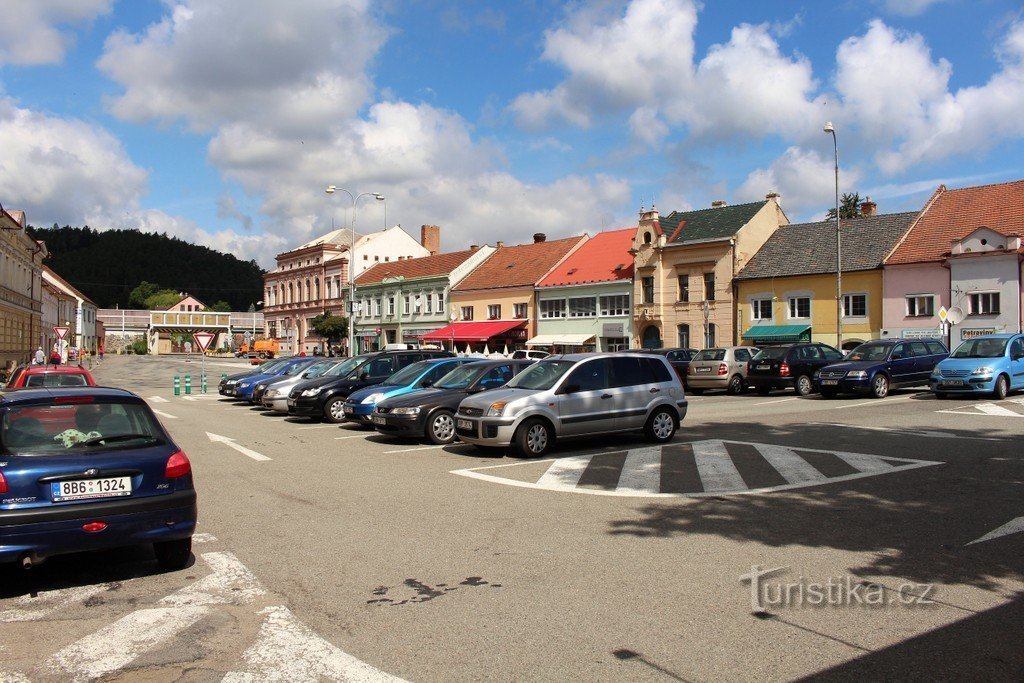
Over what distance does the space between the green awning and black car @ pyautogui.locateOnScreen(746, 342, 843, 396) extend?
17008mm

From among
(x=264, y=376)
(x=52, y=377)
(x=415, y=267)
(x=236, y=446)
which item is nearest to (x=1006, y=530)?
(x=236, y=446)

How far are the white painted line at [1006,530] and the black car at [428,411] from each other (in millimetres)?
8826

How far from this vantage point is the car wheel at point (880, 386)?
71.5 ft

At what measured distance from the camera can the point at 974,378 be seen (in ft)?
64.3

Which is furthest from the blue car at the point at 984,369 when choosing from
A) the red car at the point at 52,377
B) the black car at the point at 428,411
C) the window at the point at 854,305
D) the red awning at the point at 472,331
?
the red awning at the point at 472,331

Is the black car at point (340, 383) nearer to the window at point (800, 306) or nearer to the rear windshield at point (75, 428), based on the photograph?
the rear windshield at point (75, 428)

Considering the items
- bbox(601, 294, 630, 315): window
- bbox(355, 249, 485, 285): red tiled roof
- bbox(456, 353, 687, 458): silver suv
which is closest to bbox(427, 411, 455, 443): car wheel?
bbox(456, 353, 687, 458): silver suv

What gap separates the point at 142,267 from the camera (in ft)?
492

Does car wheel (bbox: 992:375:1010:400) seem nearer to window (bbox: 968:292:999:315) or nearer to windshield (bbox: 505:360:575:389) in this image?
windshield (bbox: 505:360:575:389)

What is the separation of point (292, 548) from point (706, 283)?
42369mm

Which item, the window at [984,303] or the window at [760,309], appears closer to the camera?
the window at [984,303]

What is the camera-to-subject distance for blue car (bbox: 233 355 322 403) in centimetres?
2622

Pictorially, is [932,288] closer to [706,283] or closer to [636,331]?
[706,283]

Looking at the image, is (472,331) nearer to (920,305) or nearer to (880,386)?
(920,305)
